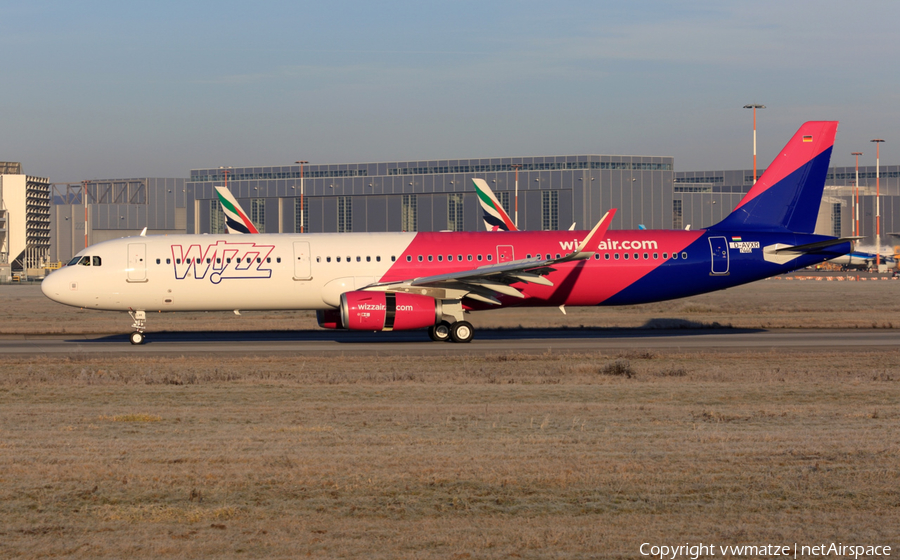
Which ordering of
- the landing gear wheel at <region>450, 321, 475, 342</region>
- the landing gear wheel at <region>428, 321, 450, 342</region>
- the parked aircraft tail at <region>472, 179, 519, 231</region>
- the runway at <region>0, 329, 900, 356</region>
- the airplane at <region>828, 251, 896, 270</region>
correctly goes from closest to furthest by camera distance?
the runway at <region>0, 329, 900, 356</region> → the landing gear wheel at <region>450, 321, 475, 342</region> → the landing gear wheel at <region>428, 321, 450, 342</region> → the parked aircraft tail at <region>472, 179, 519, 231</region> → the airplane at <region>828, 251, 896, 270</region>

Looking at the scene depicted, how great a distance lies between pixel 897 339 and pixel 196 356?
22090mm

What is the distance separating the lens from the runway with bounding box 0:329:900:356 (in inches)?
1024

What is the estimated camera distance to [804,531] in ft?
25.2

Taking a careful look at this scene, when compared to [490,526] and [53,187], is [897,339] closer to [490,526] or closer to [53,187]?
[490,526]

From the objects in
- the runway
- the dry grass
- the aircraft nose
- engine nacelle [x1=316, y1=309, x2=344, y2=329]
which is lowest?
the dry grass

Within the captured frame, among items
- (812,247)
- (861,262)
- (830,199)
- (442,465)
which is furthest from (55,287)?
(830,199)

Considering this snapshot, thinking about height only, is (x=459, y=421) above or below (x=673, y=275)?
below

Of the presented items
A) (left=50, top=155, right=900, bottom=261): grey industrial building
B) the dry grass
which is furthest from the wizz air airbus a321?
(left=50, top=155, right=900, bottom=261): grey industrial building

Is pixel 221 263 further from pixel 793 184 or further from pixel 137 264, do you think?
pixel 793 184

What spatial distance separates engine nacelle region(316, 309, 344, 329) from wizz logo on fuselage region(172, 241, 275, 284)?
222 cm

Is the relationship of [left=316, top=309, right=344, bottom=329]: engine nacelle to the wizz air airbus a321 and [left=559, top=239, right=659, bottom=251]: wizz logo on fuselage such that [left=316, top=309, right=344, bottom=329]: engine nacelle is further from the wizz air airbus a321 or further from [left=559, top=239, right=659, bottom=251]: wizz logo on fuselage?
[left=559, top=239, right=659, bottom=251]: wizz logo on fuselage

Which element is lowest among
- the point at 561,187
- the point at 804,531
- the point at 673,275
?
the point at 804,531

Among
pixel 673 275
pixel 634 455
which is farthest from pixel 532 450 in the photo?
pixel 673 275

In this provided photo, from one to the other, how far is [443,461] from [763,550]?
419 cm
